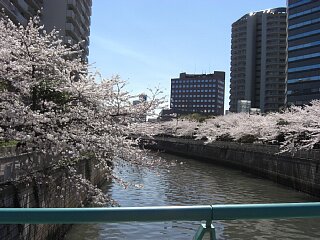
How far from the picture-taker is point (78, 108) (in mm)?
11398

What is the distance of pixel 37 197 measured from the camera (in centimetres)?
1044

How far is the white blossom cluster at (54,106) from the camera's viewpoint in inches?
401

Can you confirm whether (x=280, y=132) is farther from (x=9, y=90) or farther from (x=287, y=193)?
(x=9, y=90)

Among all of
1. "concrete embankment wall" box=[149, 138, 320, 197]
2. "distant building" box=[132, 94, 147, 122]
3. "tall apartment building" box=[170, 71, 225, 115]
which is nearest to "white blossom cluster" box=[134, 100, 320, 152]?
"distant building" box=[132, 94, 147, 122]

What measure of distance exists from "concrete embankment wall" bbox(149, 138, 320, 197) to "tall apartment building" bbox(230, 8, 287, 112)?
61.8 m

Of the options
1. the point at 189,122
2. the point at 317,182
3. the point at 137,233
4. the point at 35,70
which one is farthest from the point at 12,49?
the point at 189,122

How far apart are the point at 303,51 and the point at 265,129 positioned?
2292 inches

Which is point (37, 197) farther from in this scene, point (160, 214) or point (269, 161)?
point (269, 161)

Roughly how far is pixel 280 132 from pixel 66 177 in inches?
1049

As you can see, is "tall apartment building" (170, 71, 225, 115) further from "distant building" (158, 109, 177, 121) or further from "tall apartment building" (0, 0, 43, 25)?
"distant building" (158, 109, 177, 121)

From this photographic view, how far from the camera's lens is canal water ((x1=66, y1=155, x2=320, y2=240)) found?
37.9ft

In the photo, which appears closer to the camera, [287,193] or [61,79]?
[61,79]

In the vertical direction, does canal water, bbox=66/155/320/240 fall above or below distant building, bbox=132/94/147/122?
below

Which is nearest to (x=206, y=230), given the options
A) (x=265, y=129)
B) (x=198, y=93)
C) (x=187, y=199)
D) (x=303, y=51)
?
(x=187, y=199)
